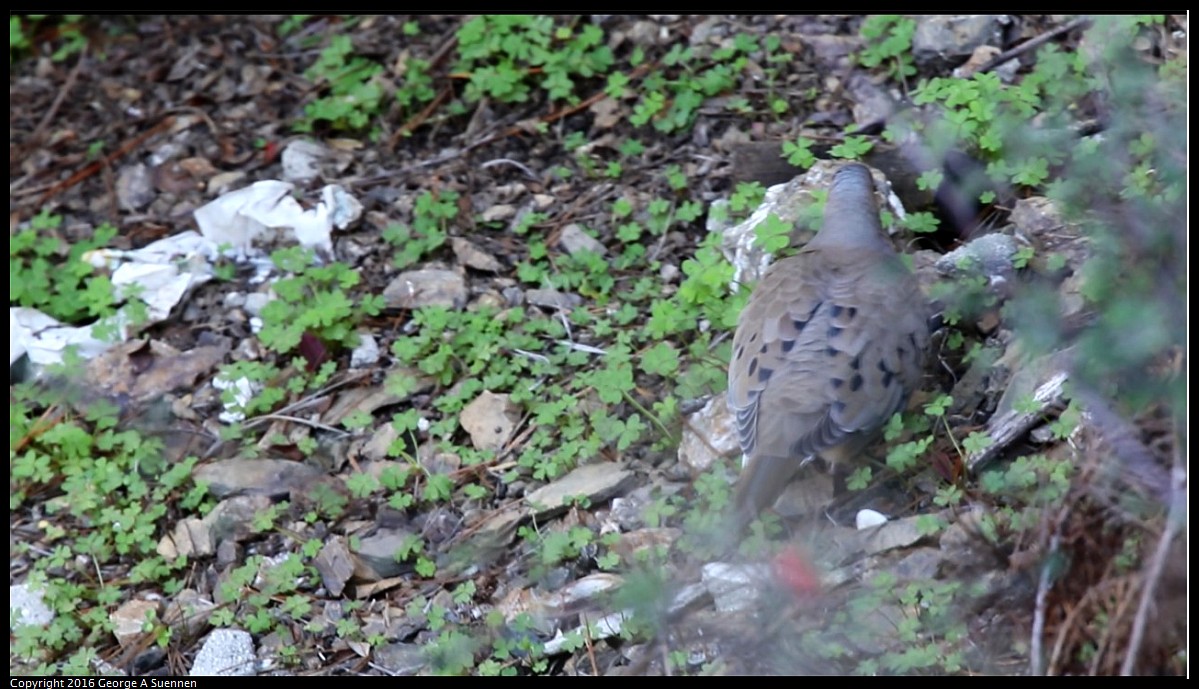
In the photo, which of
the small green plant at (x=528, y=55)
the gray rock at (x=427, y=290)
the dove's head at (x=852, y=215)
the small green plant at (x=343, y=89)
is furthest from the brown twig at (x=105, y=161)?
the dove's head at (x=852, y=215)

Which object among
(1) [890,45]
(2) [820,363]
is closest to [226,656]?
(2) [820,363]

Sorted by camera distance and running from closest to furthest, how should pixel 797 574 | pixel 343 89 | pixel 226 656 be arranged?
pixel 797 574
pixel 226 656
pixel 343 89

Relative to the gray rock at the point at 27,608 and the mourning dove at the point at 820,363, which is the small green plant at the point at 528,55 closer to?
the mourning dove at the point at 820,363

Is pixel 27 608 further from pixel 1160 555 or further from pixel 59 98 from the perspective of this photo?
pixel 1160 555

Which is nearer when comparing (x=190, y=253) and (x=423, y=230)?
(x=423, y=230)

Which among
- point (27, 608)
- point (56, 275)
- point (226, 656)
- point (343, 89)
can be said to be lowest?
point (27, 608)

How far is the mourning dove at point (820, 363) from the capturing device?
184 inches

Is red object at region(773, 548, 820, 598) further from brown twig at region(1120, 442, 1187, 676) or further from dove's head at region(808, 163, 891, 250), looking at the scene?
dove's head at region(808, 163, 891, 250)

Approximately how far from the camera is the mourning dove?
4.67 m

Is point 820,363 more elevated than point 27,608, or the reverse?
point 820,363

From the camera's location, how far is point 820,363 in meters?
4.79

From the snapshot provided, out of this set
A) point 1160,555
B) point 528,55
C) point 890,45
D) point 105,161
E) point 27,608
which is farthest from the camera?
point 105,161

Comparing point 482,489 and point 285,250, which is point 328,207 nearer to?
point 285,250

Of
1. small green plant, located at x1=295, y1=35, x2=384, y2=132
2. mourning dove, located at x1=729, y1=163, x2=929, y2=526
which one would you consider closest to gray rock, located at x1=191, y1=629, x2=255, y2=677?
mourning dove, located at x1=729, y1=163, x2=929, y2=526
